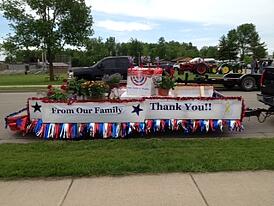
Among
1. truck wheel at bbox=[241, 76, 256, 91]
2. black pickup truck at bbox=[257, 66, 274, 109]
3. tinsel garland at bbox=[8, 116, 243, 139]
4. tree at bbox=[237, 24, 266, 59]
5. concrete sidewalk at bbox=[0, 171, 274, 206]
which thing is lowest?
concrete sidewalk at bbox=[0, 171, 274, 206]

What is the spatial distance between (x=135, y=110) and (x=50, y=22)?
25.9 m

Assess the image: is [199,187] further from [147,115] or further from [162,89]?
[162,89]

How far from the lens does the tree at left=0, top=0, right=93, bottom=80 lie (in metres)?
32.6

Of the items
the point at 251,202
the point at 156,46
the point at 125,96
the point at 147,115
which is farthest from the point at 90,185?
the point at 156,46

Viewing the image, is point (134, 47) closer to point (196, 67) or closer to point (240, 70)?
point (196, 67)

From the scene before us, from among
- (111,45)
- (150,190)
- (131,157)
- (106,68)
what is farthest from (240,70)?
(111,45)

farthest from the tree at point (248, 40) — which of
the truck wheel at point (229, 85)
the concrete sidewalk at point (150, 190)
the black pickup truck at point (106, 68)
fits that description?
the concrete sidewalk at point (150, 190)

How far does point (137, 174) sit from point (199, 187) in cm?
93

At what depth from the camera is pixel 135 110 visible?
327 inches

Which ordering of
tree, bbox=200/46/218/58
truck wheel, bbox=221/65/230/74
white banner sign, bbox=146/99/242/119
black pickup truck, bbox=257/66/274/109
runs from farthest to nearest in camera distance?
tree, bbox=200/46/218/58
truck wheel, bbox=221/65/230/74
black pickup truck, bbox=257/66/274/109
white banner sign, bbox=146/99/242/119

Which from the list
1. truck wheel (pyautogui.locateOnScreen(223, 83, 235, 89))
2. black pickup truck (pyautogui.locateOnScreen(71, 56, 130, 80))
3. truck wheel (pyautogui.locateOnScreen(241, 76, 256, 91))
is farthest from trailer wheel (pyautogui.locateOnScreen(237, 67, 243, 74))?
black pickup truck (pyautogui.locateOnScreen(71, 56, 130, 80))

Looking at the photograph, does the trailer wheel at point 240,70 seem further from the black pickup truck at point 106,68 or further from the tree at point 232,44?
the tree at point 232,44

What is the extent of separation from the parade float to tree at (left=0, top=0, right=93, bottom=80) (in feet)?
81.5

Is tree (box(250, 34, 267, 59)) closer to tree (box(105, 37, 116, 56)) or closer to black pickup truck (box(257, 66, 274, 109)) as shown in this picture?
tree (box(105, 37, 116, 56))
